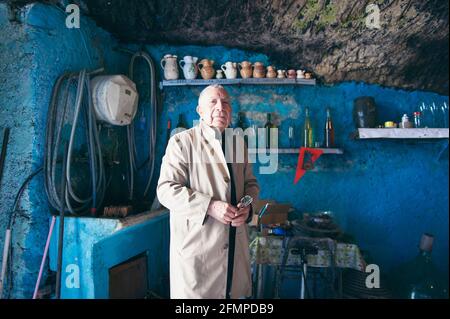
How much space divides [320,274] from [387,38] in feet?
6.47

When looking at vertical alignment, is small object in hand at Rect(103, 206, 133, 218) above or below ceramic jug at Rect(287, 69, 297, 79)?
below

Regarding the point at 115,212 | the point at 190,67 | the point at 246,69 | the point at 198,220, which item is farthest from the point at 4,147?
the point at 246,69

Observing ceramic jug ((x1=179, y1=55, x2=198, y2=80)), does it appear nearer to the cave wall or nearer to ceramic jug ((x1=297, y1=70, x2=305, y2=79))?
the cave wall

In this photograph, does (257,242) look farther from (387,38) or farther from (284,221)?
(387,38)

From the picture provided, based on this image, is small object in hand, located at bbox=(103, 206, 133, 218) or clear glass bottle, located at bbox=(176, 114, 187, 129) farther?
clear glass bottle, located at bbox=(176, 114, 187, 129)

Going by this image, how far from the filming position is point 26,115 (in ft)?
5.85

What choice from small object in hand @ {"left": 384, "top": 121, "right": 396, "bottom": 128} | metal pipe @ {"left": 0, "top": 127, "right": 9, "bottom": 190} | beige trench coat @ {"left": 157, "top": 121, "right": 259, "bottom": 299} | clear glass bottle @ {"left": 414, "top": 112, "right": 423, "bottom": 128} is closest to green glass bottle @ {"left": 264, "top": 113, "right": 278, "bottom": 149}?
small object in hand @ {"left": 384, "top": 121, "right": 396, "bottom": 128}

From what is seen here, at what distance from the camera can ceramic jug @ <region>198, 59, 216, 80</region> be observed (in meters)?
2.55

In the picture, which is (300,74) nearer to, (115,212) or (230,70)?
(230,70)

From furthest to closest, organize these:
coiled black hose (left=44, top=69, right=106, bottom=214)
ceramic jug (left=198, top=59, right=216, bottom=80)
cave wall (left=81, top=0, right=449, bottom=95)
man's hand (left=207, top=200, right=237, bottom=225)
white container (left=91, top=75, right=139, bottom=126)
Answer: ceramic jug (left=198, top=59, right=216, bottom=80) → cave wall (left=81, top=0, right=449, bottom=95) → white container (left=91, top=75, right=139, bottom=126) → coiled black hose (left=44, top=69, right=106, bottom=214) → man's hand (left=207, top=200, right=237, bottom=225)

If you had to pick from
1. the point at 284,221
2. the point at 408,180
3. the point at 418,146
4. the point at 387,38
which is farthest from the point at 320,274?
the point at 387,38

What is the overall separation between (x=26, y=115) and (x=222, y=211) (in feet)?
4.66
